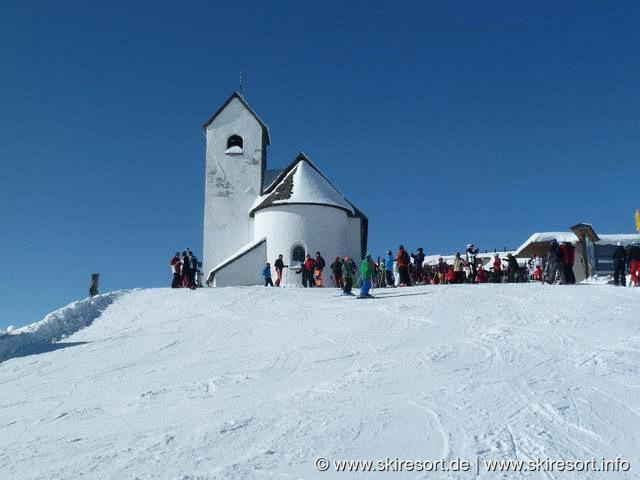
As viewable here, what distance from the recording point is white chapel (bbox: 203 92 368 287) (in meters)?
27.4

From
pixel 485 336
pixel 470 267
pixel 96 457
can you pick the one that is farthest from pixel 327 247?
pixel 96 457

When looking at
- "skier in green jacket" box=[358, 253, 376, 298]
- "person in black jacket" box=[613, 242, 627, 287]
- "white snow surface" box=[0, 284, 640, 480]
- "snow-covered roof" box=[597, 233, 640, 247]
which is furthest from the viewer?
"snow-covered roof" box=[597, 233, 640, 247]

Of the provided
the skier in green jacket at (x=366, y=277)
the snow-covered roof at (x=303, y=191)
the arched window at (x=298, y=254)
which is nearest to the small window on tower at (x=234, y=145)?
the snow-covered roof at (x=303, y=191)

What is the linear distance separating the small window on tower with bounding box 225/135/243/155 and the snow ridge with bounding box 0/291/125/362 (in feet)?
45.9

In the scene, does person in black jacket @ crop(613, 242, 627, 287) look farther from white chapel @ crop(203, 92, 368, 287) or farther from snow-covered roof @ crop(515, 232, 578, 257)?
white chapel @ crop(203, 92, 368, 287)

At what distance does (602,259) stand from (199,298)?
14806 mm

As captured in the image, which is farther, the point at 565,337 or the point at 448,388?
the point at 565,337

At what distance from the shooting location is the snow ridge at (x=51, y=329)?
13734 millimetres

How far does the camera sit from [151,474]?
5625 millimetres

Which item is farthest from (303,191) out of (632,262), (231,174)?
(632,262)

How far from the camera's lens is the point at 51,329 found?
611 inches

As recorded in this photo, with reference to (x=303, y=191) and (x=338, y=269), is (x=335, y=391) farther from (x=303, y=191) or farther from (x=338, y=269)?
(x=303, y=191)

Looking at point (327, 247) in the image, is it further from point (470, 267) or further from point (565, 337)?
point (565, 337)

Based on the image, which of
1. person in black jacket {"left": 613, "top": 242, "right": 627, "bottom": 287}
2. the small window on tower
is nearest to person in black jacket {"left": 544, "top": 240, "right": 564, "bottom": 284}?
person in black jacket {"left": 613, "top": 242, "right": 627, "bottom": 287}
